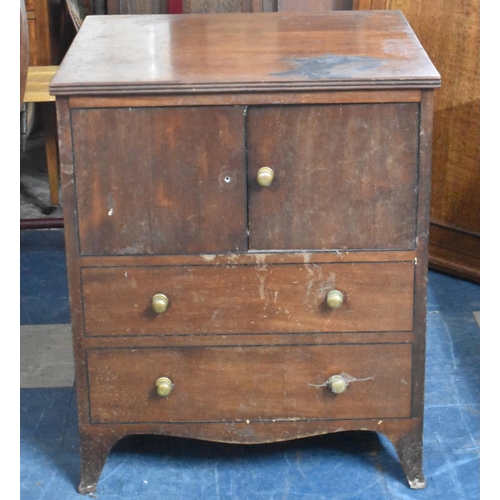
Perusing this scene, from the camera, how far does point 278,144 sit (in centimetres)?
205

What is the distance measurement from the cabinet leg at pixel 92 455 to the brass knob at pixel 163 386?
179 mm

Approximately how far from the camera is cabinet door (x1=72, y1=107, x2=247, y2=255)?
2.04 m

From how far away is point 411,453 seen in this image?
2312mm

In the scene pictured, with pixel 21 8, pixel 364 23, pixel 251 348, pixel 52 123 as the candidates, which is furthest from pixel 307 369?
pixel 52 123

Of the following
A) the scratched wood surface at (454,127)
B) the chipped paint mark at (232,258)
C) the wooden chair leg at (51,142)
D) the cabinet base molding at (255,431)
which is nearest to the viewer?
the chipped paint mark at (232,258)

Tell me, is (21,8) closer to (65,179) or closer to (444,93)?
(65,179)

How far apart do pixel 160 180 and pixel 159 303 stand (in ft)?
0.93

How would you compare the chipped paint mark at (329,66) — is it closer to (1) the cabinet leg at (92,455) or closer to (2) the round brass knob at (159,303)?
(2) the round brass knob at (159,303)

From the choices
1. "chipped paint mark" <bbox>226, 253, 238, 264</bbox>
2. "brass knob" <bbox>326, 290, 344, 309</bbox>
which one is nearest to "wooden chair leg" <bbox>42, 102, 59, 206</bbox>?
"chipped paint mark" <bbox>226, 253, 238, 264</bbox>

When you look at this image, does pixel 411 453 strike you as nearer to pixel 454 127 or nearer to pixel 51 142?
pixel 454 127

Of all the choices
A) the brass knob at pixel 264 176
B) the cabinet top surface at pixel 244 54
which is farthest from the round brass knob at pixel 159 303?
the cabinet top surface at pixel 244 54

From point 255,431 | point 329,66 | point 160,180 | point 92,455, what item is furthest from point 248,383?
point 329,66

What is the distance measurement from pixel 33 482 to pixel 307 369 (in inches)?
29.6

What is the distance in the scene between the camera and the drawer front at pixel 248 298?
216cm
